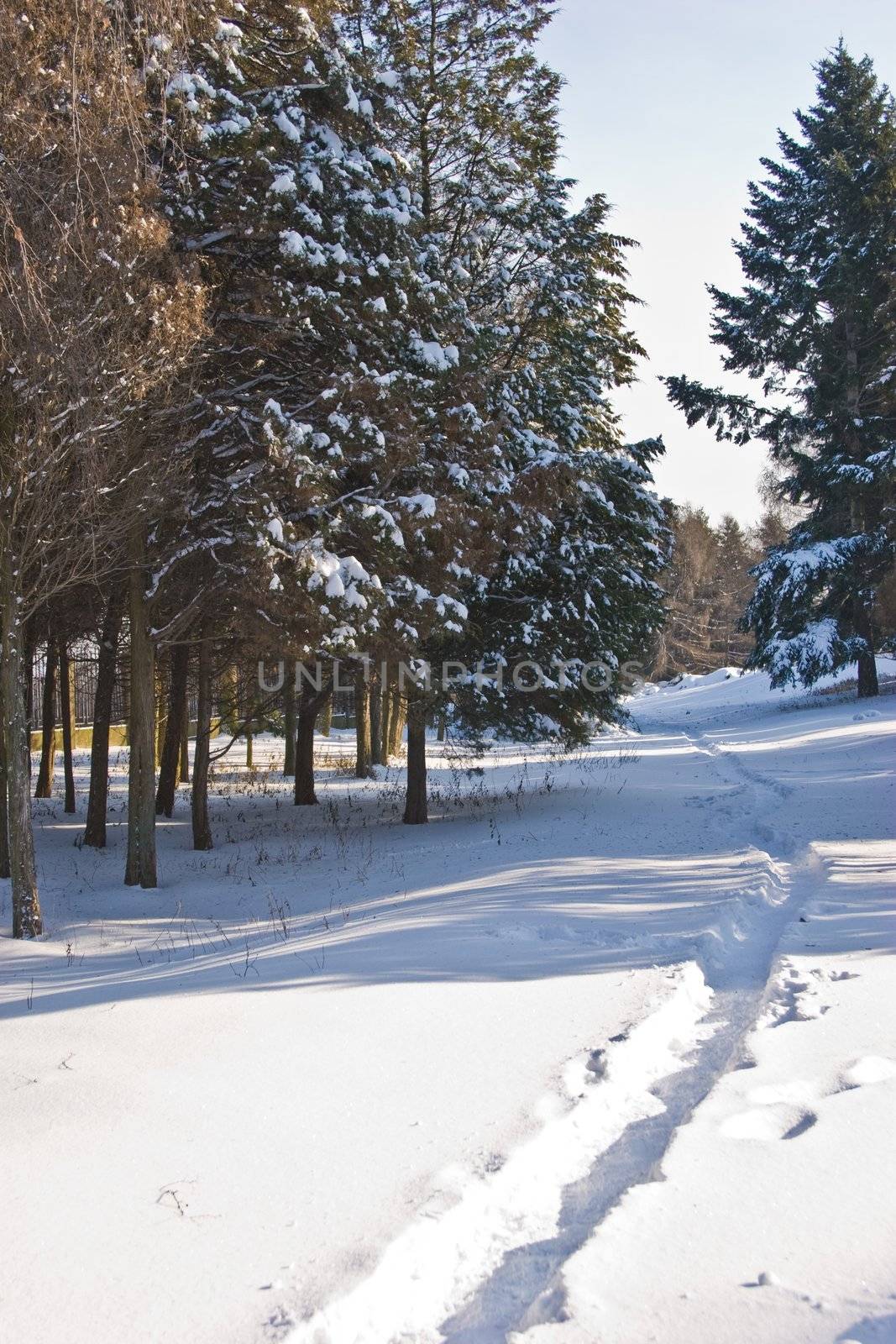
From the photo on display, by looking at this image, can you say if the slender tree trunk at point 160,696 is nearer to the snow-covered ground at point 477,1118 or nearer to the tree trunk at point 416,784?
the snow-covered ground at point 477,1118

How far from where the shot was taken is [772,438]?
2852cm

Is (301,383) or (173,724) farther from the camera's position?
(173,724)

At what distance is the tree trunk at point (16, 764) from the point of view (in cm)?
838

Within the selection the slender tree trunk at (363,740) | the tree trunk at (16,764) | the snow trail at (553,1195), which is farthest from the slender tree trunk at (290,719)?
the snow trail at (553,1195)

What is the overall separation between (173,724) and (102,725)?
270 centimetres

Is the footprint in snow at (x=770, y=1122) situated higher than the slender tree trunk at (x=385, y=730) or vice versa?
the slender tree trunk at (x=385, y=730)

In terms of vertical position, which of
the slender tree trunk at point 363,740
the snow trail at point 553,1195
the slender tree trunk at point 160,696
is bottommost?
the snow trail at point 553,1195

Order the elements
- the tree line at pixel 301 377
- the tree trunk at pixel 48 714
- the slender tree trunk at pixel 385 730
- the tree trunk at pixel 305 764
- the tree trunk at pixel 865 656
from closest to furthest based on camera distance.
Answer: the tree line at pixel 301 377 → the tree trunk at pixel 48 714 → the tree trunk at pixel 305 764 → the slender tree trunk at pixel 385 730 → the tree trunk at pixel 865 656

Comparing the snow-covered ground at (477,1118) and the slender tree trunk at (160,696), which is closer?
the snow-covered ground at (477,1118)

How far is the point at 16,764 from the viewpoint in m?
8.55

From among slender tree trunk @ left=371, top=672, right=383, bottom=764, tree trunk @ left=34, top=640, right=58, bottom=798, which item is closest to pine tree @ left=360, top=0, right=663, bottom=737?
tree trunk @ left=34, top=640, right=58, bottom=798

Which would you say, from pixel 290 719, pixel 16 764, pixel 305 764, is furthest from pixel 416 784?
pixel 16 764

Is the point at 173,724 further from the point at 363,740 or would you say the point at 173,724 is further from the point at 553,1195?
the point at 553,1195

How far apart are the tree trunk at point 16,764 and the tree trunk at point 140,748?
2.22m
